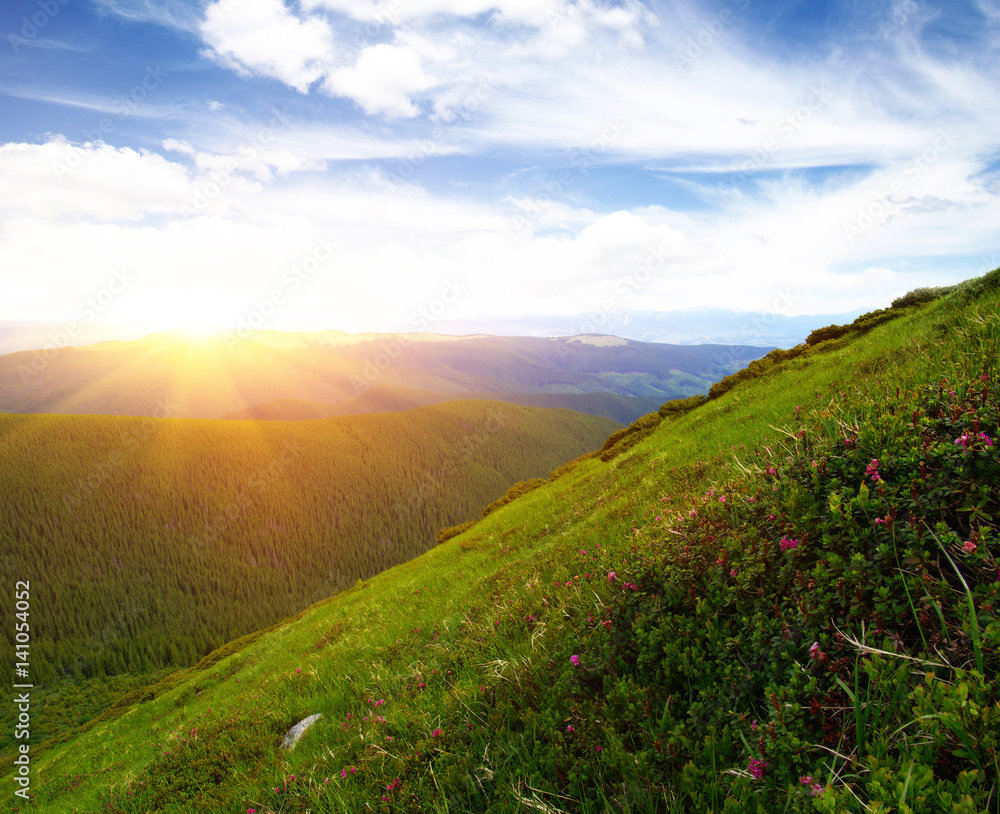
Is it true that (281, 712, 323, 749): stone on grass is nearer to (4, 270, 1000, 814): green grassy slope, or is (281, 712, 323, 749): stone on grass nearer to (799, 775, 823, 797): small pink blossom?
(4, 270, 1000, 814): green grassy slope

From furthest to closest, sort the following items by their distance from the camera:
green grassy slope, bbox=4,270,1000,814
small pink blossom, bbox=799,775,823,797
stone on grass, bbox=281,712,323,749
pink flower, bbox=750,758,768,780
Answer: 1. stone on grass, bbox=281,712,323,749
2. pink flower, bbox=750,758,768,780
3. green grassy slope, bbox=4,270,1000,814
4. small pink blossom, bbox=799,775,823,797

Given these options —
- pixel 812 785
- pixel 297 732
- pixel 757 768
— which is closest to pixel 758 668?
pixel 757 768

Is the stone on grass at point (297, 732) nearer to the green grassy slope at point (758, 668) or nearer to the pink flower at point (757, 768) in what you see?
the green grassy slope at point (758, 668)

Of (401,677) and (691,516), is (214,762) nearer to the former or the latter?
(401,677)

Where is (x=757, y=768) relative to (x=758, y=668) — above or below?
below

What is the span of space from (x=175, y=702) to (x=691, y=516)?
120 ft

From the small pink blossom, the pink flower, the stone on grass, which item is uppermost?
the small pink blossom

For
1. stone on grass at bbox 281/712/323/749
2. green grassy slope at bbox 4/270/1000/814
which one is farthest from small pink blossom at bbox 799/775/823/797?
stone on grass at bbox 281/712/323/749

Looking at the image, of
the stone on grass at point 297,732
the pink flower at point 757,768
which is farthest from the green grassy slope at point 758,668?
the stone on grass at point 297,732

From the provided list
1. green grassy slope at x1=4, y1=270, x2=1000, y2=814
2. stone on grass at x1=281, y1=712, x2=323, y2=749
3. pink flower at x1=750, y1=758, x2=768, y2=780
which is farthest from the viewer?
stone on grass at x1=281, y1=712, x2=323, y2=749

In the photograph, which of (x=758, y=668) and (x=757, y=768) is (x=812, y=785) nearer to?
(x=757, y=768)

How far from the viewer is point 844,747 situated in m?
2.40

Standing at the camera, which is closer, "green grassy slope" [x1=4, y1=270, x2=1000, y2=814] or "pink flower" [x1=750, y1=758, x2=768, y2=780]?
"green grassy slope" [x1=4, y1=270, x2=1000, y2=814]

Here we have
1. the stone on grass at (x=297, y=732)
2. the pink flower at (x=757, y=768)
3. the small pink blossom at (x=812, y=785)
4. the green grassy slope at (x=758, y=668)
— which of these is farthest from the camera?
the stone on grass at (x=297, y=732)
